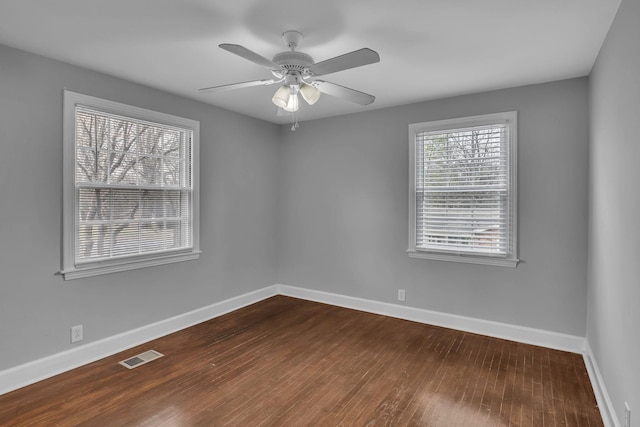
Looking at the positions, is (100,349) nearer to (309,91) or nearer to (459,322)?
(309,91)

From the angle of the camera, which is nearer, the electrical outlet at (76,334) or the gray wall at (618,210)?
the gray wall at (618,210)

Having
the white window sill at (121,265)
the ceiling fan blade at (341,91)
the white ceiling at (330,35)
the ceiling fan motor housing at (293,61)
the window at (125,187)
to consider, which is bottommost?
the white window sill at (121,265)

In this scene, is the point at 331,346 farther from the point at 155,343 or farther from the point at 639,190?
the point at 639,190

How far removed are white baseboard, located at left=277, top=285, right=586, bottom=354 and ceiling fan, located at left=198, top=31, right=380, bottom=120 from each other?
255cm

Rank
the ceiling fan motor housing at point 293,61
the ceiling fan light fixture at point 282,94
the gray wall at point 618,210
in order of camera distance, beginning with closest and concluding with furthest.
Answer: the gray wall at point 618,210
the ceiling fan motor housing at point 293,61
the ceiling fan light fixture at point 282,94

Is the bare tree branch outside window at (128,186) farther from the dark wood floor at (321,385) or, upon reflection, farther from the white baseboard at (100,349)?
the dark wood floor at (321,385)

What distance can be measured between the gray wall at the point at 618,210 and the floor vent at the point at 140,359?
3.35m

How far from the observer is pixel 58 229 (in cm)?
289

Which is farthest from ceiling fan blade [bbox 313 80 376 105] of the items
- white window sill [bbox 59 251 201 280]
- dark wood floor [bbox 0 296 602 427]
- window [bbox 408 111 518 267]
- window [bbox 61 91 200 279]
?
white window sill [bbox 59 251 201 280]

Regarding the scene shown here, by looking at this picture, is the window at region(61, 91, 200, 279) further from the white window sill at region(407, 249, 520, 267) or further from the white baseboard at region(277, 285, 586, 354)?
the white window sill at region(407, 249, 520, 267)

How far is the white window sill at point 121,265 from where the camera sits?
2.98m

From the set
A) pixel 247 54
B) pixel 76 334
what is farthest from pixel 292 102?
pixel 76 334

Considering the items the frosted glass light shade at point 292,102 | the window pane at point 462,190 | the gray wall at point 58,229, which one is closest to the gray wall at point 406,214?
the window pane at point 462,190

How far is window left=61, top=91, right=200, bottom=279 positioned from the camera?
9.77ft
